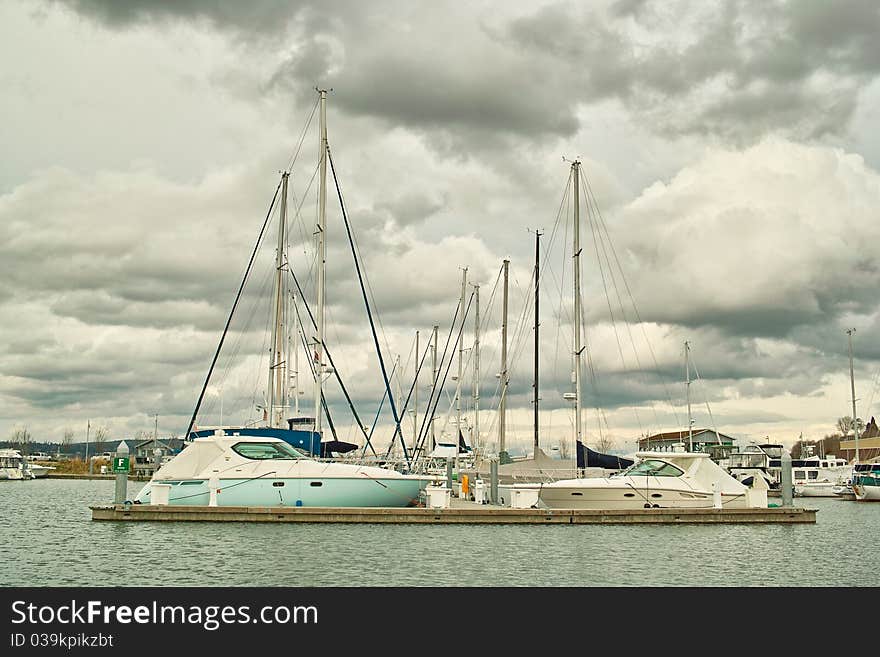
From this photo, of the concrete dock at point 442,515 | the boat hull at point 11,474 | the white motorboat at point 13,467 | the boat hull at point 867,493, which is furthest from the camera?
the white motorboat at point 13,467

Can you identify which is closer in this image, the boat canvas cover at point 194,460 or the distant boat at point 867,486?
the boat canvas cover at point 194,460

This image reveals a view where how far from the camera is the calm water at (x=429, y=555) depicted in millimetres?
24297

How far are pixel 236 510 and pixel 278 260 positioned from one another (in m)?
21.9

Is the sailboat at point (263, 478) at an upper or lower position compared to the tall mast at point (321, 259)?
lower

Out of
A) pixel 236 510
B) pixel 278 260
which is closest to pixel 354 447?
pixel 236 510

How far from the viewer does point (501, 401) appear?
6388cm

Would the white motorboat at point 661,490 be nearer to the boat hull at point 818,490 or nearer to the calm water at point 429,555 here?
the calm water at point 429,555

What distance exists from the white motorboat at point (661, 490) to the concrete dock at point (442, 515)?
114cm

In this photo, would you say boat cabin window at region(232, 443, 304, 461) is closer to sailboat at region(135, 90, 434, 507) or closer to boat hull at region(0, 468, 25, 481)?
sailboat at region(135, 90, 434, 507)

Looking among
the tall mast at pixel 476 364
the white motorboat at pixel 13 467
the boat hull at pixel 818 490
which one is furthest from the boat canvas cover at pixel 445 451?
the white motorboat at pixel 13 467
